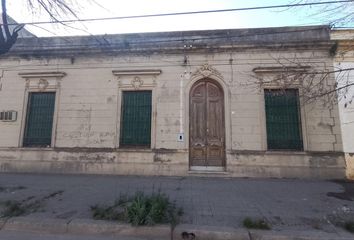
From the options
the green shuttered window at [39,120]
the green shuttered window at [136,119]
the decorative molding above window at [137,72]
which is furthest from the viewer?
the green shuttered window at [39,120]

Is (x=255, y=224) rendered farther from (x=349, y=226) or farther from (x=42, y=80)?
(x=42, y=80)

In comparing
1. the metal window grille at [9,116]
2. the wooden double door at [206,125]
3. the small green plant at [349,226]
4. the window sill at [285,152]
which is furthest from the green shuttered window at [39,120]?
the small green plant at [349,226]

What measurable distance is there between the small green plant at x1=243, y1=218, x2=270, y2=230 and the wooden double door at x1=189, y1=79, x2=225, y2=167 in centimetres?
522

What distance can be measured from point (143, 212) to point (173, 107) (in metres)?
5.97

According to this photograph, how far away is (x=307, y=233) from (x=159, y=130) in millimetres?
6601

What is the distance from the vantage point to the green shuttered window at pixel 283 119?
9.95 meters

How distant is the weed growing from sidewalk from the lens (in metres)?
4.80

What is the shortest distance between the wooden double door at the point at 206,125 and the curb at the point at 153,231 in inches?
219

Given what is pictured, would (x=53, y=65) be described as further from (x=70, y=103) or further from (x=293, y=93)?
(x=293, y=93)

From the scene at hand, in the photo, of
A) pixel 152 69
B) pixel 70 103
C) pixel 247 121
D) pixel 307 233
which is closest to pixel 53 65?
pixel 70 103

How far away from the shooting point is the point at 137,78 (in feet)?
35.6

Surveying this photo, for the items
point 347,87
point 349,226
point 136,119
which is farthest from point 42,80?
point 347,87

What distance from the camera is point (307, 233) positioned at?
4.53 m

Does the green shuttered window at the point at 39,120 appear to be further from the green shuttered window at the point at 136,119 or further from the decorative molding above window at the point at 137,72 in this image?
the green shuttered window at the point at 136,119
